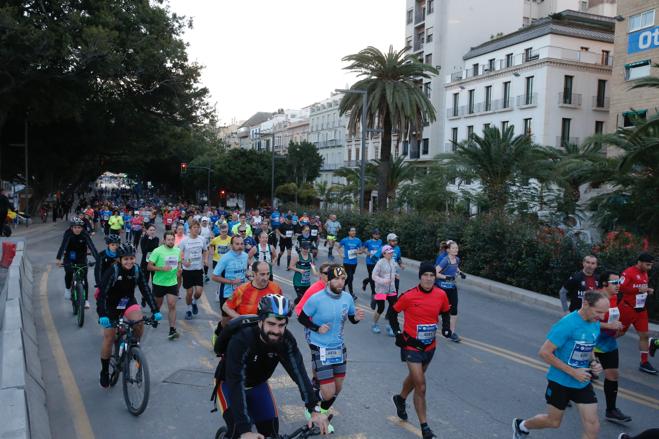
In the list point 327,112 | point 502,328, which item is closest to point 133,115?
point 502,328

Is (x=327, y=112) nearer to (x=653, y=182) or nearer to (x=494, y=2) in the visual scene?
(x=494, y=2)

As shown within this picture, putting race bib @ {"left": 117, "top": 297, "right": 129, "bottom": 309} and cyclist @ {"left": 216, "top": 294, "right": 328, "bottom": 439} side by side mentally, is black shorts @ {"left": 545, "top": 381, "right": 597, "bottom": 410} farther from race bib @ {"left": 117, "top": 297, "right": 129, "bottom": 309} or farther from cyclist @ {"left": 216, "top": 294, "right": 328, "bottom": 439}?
race bib @ {"left": 117, "top": 297, "right": 129, "bottom": 309}

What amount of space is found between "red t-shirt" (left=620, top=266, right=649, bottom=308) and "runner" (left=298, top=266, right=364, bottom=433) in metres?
4.38

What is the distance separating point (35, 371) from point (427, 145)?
167 feet

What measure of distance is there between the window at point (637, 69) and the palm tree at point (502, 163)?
50.7ft

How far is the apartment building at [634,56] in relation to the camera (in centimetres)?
3256

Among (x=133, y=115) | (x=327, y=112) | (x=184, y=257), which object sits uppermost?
(x=327, y=112)

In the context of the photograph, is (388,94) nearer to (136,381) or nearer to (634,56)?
(634,56)

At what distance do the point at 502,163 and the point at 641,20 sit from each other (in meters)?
18.3

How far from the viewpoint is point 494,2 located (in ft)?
180

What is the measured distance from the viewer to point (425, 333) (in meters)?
6.18

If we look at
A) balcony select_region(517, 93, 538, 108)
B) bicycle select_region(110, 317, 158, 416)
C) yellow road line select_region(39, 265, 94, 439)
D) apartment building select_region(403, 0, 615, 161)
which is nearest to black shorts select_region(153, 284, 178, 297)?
yellow road line select_region(39, 265, 94, 439)

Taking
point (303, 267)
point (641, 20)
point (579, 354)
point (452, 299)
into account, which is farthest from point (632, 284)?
point (641, 20)

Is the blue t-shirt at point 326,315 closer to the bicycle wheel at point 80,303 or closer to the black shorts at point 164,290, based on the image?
the black shorts at point 164,290
